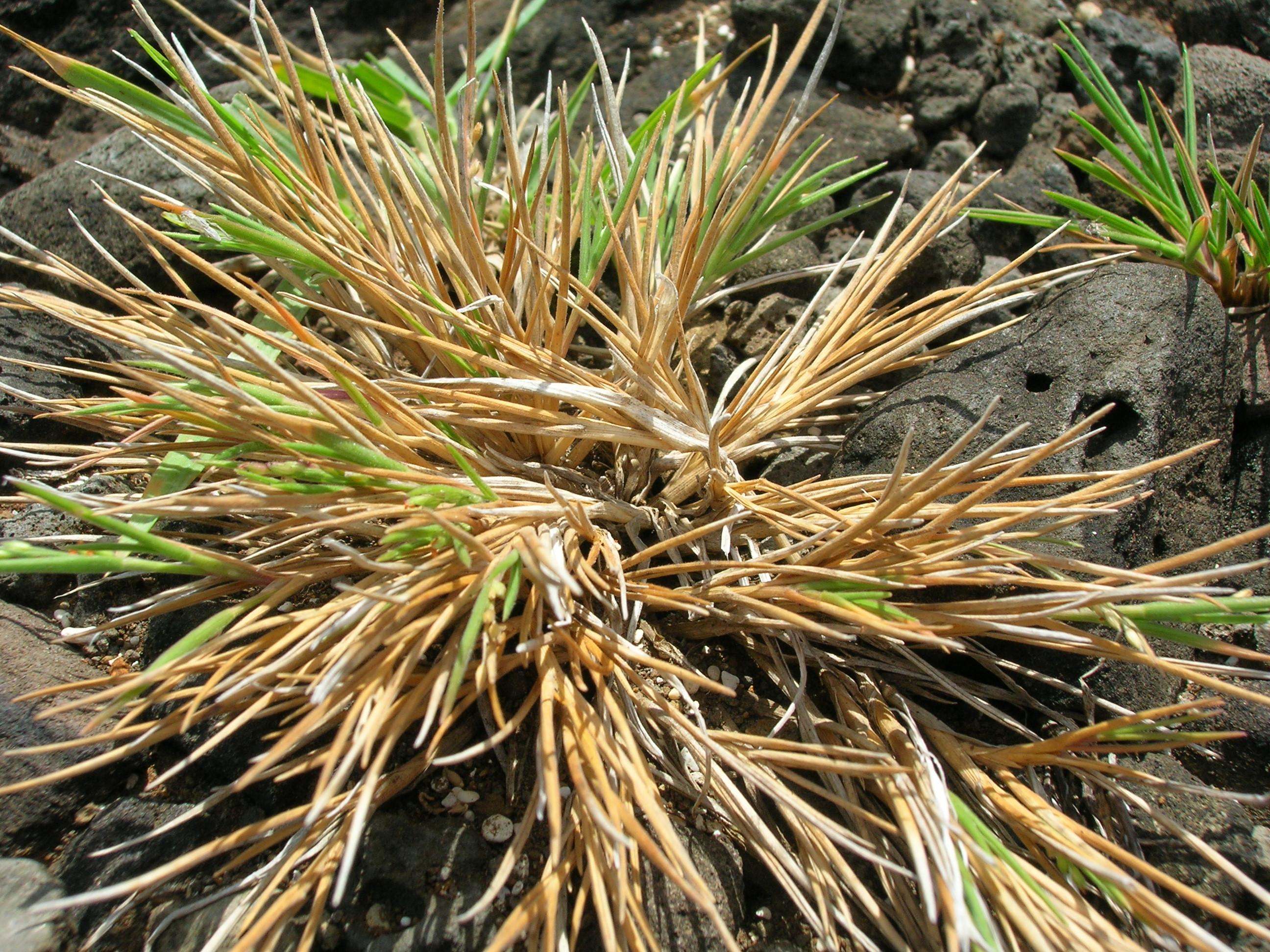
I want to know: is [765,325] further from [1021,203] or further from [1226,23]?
[1226,23]

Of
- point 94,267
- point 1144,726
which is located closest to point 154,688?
point 94,267

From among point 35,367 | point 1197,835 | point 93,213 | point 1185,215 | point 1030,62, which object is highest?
point 93,213

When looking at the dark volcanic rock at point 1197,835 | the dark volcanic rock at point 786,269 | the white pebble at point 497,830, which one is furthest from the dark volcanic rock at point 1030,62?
the white pebble at point 497,830

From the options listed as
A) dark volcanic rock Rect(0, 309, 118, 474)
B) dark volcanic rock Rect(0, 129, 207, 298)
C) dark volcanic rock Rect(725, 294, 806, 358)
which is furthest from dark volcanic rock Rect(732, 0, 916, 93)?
dark volcanic rock Rect(0, 309, 118, 474)

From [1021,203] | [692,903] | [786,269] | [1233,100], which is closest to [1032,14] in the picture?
[1233,100]

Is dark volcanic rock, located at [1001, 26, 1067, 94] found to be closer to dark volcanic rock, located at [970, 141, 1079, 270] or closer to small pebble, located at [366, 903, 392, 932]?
dark volcanic rock, located at [970, 141, 1079, 270]

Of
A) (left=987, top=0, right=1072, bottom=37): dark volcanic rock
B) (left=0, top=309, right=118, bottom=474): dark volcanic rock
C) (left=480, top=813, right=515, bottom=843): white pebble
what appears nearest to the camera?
(left=480, top=813, right=515, bottom=843): white pebble
